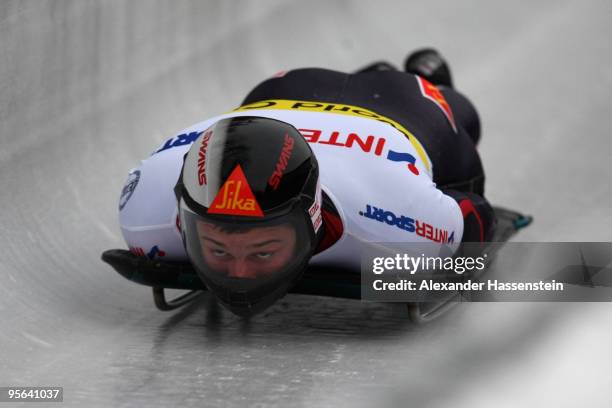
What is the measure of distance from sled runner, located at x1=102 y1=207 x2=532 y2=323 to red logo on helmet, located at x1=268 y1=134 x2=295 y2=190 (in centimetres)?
50

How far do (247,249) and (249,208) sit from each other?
0.13m

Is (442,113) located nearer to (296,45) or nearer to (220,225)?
Answer: (220,225)

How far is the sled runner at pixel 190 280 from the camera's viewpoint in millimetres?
3639

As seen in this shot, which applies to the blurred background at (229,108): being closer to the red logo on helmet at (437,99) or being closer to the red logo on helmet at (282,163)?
the red logo on helmet at (282,163)

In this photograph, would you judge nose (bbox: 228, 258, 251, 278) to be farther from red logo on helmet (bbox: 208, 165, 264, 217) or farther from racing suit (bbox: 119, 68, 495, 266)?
racing suit (bbox: 119, 68, 495, 266)

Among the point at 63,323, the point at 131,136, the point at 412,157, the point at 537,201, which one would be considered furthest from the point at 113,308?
the point at 537,201

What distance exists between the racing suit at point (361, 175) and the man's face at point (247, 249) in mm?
320

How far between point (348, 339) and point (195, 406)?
721 mm

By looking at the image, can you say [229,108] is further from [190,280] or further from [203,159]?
[203,159]

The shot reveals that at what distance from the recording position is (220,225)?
10.7ft

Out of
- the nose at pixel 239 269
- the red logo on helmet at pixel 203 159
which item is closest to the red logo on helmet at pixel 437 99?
the red logo on helmet at pixel 203 159

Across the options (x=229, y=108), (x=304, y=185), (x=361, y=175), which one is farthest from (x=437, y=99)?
(x=229, y=108)

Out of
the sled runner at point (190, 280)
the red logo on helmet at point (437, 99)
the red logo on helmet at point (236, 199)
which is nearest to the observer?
the red logo on helmet at point (236, 199)

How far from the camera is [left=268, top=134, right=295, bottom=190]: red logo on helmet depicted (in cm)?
326
